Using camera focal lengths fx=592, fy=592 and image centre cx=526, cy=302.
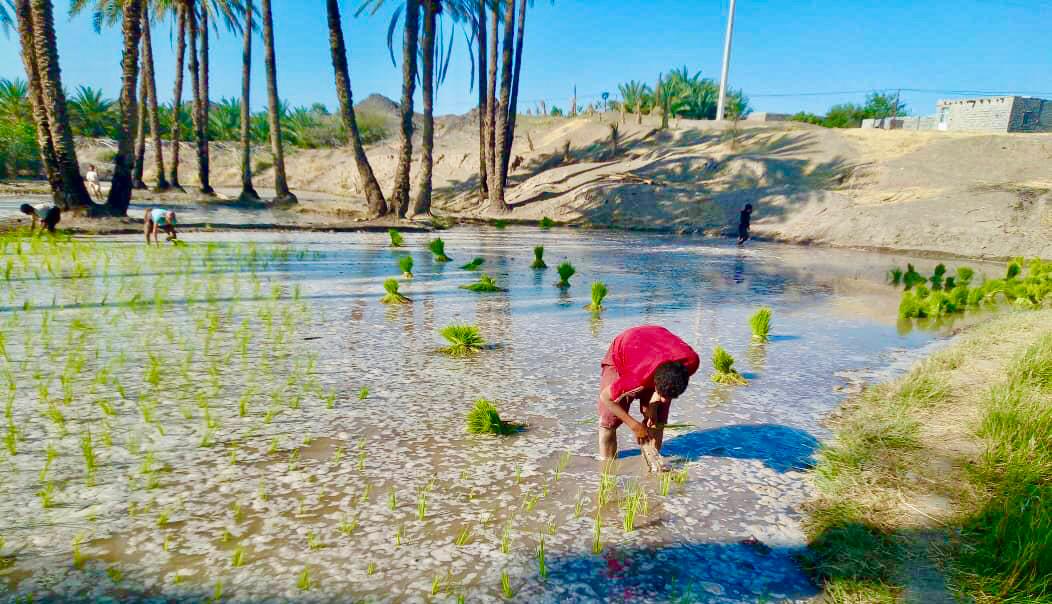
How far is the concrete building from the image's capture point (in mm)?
32750

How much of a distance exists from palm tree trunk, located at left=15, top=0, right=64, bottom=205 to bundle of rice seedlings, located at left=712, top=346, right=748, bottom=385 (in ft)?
47.8

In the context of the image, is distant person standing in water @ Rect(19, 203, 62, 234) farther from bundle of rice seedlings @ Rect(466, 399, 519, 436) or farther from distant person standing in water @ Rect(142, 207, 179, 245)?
bundle of rice seedlings @ Rect(466, 399, 519, 436)

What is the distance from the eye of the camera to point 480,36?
2336 cm

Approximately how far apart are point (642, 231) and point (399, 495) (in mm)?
21271

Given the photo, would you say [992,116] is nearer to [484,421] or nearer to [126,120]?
[126,120]

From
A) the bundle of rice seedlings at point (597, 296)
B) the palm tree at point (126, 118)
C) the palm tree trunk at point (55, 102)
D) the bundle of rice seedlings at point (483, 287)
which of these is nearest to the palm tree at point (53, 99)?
the palm tree trunk at point (55, 102)

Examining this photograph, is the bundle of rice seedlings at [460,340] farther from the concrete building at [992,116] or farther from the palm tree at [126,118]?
the concrete building at [992,116]

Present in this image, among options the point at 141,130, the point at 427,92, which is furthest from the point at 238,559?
the point at 141,130

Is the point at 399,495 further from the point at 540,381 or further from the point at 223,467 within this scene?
the point at 540,381

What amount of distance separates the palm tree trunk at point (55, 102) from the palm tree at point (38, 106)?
0.53ft

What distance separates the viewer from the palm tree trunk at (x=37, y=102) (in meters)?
13.2

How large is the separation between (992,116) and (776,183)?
1900 centimetres

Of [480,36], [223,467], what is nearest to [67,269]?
[223,467]

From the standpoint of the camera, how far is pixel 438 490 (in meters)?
3.04
